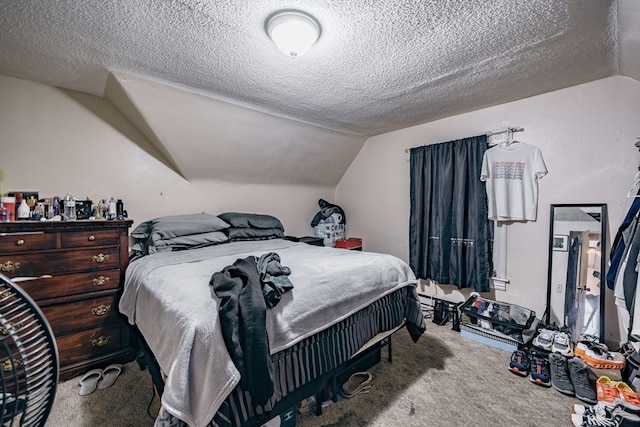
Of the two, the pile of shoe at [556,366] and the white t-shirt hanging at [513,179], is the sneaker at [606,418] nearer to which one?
the pile of shoe at [556,366]

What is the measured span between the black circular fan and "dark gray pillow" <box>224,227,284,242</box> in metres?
2.33

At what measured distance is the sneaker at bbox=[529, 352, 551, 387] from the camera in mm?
1942

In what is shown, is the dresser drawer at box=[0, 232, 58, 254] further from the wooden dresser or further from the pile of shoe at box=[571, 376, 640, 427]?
the pile of shoe at box=[571, 376, 640, 427]

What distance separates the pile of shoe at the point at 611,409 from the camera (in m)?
1.48

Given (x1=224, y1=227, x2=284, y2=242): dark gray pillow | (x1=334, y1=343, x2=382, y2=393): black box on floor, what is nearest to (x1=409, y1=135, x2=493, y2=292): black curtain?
(x1=334, y1=343, x2=382, y2=393): black box on floor

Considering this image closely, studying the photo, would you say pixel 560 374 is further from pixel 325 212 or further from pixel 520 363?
pixel 325 212

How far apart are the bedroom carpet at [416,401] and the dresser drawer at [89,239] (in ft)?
3.19

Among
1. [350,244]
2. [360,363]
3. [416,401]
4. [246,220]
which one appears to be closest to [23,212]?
[246,220]

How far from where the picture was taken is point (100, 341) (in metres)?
2.11

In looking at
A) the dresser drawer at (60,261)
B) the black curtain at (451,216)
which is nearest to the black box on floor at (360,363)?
the black curtain at (451,216)

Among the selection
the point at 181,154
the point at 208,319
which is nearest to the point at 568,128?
the point at 208,319

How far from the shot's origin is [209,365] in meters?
1.11

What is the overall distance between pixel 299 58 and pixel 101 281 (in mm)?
2271

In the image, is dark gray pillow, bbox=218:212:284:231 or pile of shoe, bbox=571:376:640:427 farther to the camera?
dark gray pillow, bbox=218:212:284:231
